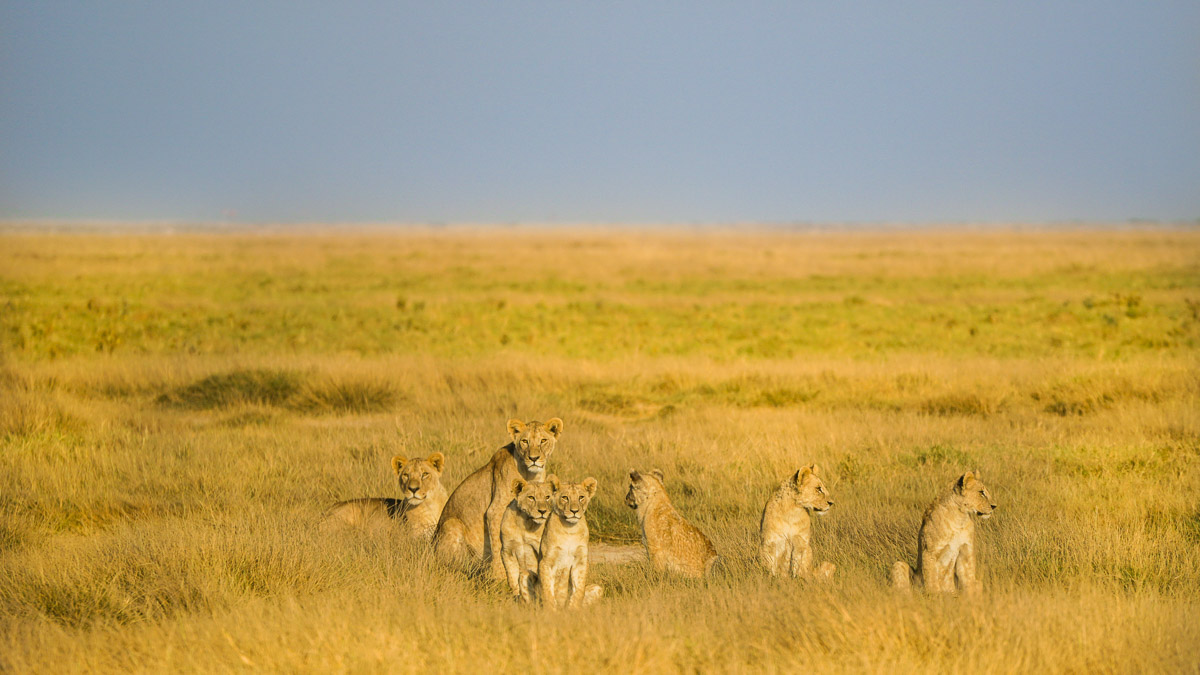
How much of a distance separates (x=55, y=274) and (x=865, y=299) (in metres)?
36.9

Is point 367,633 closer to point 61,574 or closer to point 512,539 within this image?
point 512,539

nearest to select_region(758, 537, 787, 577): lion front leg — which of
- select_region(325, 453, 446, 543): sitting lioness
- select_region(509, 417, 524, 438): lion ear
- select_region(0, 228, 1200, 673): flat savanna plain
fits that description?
select_region(0, 228, 1200, 673): flat savanna plain

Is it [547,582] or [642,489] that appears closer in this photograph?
[547,582]

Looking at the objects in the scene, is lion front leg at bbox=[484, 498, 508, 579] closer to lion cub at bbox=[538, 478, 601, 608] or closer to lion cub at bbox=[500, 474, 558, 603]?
lion cub at bbox=[500, 474, 558, 603]

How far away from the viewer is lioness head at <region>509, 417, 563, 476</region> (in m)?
6.73

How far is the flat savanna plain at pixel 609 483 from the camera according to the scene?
5145mm

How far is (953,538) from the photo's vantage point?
19.1 ft

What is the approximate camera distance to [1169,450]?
11.1 metres

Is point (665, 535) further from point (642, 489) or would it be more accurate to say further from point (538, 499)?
point (538, 499)

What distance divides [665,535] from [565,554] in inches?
44.5

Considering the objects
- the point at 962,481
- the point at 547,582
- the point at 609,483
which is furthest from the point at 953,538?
the point at 609,483

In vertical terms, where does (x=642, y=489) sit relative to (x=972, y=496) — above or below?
below

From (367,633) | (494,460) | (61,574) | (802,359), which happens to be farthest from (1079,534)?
(802,359)

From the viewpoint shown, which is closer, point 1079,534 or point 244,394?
point 1079,534
